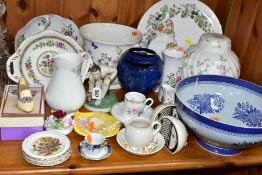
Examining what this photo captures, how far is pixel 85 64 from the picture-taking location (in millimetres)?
1177

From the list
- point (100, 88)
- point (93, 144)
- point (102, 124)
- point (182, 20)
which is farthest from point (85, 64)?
point (182, 20)

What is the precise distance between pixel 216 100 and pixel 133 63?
0.90 ft

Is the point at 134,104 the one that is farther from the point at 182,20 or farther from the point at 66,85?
the point at 182,20

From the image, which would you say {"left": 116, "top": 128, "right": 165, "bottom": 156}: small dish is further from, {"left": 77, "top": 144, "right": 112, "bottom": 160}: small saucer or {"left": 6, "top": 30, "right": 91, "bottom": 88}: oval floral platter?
{"left": 6, "top": 30, "right": 91, "bottom": 88}: oval floral platter

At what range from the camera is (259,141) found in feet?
3.22

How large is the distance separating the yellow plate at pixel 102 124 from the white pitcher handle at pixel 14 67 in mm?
207

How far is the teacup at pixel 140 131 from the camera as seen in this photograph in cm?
100

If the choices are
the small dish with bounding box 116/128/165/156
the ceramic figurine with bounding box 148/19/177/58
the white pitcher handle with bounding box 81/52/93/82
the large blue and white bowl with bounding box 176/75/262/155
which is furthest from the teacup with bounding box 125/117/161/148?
the ceramic figurine with bounding box 148/19/177/58

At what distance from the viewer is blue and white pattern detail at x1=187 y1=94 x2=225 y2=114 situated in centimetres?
117

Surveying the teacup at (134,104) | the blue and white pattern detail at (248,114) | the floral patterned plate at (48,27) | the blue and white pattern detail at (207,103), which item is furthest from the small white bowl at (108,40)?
the blue and white pattern detail at (248,114)

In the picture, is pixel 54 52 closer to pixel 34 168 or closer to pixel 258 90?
pixel 34 168

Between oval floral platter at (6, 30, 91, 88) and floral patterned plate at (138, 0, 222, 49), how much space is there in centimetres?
29

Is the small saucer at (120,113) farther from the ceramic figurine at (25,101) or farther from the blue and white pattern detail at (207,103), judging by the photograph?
the ceramic figurine at (25,101)

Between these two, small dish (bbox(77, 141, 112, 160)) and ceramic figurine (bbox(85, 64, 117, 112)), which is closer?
small dish (bbox(77, 141, 112, 160))
